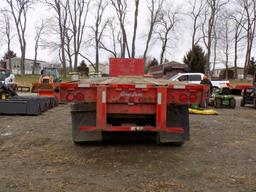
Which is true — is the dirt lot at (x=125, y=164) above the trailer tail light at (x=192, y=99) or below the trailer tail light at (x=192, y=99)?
below

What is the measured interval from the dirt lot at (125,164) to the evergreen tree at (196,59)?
185 ft

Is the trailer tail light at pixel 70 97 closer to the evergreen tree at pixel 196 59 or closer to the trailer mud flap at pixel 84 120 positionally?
the trailer mud flap at pixel 84 120

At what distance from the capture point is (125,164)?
7.45 metres

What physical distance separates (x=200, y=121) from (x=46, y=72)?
24.9 meters

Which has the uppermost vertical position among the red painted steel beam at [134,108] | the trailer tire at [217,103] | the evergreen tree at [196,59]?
the evergreen tree at [196,59]

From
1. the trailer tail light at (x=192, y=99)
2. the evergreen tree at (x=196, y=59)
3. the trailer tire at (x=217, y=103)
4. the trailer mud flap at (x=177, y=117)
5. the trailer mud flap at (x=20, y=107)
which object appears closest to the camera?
the trailer tail light at (x=192, y=99)

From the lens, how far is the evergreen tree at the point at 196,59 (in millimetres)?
66750

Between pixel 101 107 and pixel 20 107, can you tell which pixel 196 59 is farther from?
pixel 101 107

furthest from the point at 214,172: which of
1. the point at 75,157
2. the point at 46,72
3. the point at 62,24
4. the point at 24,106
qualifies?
the point at 62,24

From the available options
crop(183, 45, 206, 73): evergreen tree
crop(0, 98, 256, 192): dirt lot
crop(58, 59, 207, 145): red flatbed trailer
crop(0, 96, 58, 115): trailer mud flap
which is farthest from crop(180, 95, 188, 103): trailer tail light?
crop(183, 45, 206, 73): evergreen tree

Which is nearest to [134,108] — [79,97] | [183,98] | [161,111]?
[161,111]

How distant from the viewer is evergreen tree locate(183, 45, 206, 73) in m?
66.8

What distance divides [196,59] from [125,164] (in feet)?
200

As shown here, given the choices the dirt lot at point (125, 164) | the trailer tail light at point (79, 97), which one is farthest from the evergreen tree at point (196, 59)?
the trailer tail light at point (79, 97)
